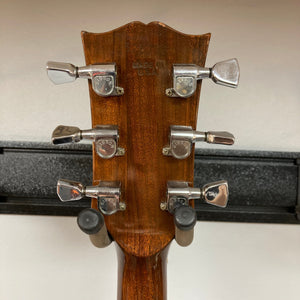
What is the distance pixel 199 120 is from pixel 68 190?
352 mm

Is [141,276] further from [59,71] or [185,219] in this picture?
[59,71]

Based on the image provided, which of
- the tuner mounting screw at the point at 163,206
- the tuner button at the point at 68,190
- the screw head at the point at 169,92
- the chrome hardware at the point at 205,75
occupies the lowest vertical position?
the tuner mounting screw at the point at 163,206

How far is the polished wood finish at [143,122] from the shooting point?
1.15ft

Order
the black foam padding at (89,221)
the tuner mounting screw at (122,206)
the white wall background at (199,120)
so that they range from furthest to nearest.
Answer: the white wall background at (199,120), the tuner mounting screw at (122,206), the black foam padding at (89,221)

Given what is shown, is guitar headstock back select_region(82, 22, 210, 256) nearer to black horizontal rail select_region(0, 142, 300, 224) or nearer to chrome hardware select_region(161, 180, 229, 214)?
chrome hardware select_region(161, 180, 229, 214)

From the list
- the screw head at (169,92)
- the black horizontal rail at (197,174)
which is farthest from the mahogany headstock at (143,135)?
the black horizontal rail at (197,174)

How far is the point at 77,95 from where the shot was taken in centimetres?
58

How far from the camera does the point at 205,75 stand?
1.12ft

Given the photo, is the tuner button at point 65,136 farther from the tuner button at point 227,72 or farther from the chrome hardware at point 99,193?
the tuner button at point 227,72

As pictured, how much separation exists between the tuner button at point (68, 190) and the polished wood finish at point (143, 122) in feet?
0.11

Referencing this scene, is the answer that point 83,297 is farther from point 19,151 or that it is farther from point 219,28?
point 219,28

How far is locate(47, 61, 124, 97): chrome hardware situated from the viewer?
13.2 inches

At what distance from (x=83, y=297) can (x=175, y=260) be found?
0.25m

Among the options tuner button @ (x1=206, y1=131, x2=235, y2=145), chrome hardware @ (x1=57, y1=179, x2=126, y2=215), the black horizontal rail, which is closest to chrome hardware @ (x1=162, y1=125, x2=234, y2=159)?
tuner button @ (x1=206, y1=131, x2=235, y2=145)
